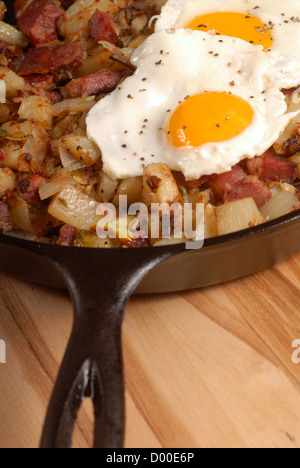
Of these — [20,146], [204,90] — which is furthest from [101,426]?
[204,90]

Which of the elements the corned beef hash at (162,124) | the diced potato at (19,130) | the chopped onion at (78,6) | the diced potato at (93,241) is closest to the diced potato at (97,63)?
the corned beef hash at (162,124)

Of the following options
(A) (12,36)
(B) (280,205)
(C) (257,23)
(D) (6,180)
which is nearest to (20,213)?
(D) (6,180)

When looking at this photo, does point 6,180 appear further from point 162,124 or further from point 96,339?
point 96,339

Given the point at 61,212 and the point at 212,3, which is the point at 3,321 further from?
the point at 212,3

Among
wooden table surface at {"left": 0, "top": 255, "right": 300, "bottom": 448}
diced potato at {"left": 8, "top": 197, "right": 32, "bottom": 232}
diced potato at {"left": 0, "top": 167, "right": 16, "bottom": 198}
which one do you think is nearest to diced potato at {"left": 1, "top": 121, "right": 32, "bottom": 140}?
diced potato at {"left": 0, "top": 167, "right": 16, "bottom": 198}

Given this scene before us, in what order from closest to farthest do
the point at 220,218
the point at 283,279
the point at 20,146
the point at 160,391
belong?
the point at 160,391 < the point at 220,218 < the point at 283,279 < the point at 20,146
